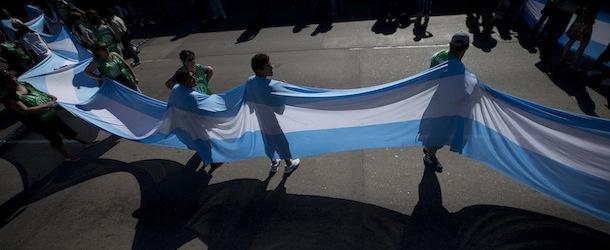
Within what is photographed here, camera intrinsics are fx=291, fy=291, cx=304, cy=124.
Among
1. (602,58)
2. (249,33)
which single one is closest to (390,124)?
(602,58)

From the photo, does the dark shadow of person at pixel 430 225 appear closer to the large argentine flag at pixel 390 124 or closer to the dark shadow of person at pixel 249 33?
the large argentine flag at pixel 390 124

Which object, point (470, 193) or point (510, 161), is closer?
point (510, 161)

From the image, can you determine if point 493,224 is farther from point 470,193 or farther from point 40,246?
point 40,246

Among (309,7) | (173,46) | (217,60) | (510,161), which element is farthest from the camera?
(309,7)

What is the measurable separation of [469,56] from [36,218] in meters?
9.58

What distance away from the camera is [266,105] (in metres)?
3.90

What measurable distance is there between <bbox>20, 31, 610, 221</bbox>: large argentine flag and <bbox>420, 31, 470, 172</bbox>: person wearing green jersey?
30cm

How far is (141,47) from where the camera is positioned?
11.6 meters

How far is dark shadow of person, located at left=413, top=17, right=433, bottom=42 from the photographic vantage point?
9.06m

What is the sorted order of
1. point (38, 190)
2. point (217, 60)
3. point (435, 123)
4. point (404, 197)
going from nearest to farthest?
point (435, 123), point (404, 197), point (38, 190), point (217, 60)

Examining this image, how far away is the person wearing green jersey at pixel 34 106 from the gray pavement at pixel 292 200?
585 millimetres

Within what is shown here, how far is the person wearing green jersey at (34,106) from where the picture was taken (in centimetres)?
450

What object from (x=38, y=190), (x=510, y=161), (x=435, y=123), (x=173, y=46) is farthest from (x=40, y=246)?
(x=173, y=46)

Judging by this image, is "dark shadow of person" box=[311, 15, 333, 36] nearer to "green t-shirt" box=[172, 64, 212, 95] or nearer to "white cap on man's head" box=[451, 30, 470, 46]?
"green t-shirt" box=[172, 64, 212, 95]
